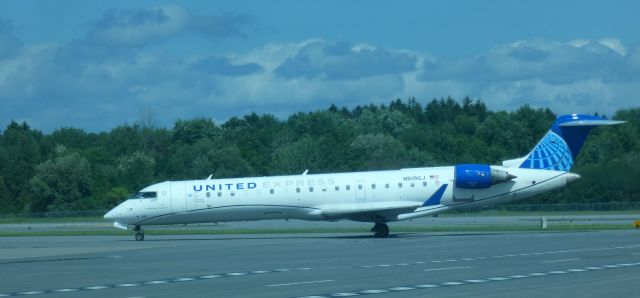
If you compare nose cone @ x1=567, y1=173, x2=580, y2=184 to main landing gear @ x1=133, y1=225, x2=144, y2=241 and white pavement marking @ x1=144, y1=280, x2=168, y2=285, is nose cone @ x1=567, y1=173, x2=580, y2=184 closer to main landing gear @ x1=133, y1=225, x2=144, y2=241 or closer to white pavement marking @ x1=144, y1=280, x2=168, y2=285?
main landing gear @ x1=133, y1=225, x2=144, y2=241

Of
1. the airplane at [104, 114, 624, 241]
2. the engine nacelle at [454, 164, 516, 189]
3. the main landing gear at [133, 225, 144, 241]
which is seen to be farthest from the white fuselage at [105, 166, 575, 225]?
the main landing gear at [133, 225, 144, 241]

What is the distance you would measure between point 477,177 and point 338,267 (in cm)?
2055

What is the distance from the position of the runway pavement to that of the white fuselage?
107 inches

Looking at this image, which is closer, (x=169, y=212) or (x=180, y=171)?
(x=169, y=212)

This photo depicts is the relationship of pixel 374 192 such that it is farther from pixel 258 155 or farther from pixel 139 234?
pixel 258 155

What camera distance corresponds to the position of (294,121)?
156875 millimetres

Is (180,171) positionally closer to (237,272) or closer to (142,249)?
(142,249)

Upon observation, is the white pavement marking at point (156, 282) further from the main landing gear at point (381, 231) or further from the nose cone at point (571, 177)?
the nose cone at point (571, 177)

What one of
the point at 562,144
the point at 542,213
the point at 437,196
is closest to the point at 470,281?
the point at 437,196

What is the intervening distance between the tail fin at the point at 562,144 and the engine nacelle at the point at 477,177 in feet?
6.74

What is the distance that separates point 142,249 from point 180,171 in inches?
2687

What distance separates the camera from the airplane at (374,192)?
49.6 m

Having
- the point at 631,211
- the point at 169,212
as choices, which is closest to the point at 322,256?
the point at 169,212

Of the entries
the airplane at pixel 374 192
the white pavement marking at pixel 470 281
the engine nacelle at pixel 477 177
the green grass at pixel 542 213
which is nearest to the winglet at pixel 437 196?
the airplane at pixel 374 192
